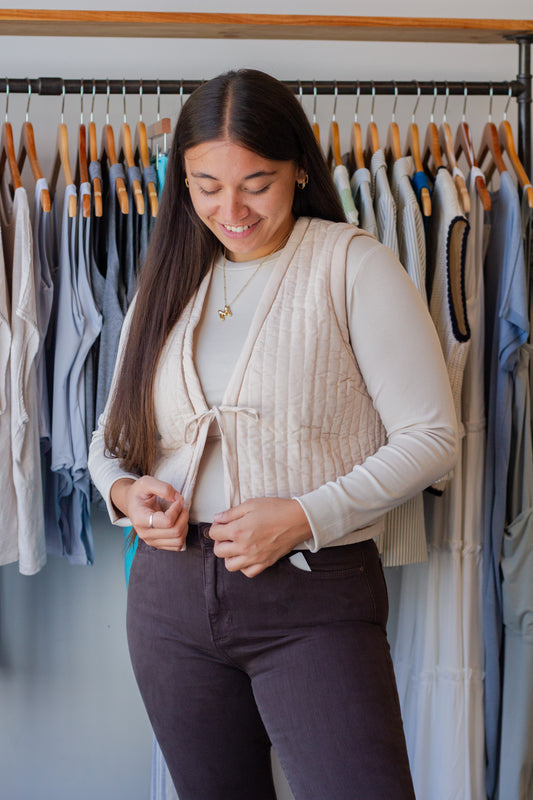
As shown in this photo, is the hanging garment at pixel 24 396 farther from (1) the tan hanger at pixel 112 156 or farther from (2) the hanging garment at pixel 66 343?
(1) the tan hanger at pixel 112 156

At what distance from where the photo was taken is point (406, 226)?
1.74m

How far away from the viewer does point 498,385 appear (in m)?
1.79

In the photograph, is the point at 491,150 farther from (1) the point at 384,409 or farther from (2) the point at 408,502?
(1) the point at 384,409

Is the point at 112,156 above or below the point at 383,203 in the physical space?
above

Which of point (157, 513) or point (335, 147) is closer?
point (157, 513)

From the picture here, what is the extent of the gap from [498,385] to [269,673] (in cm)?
100

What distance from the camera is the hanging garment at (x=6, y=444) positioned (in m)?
1.70

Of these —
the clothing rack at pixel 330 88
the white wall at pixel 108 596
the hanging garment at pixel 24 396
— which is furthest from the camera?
the white wall at pixel 108 596

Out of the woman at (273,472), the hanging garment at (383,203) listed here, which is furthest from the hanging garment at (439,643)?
the woman at (273,472)

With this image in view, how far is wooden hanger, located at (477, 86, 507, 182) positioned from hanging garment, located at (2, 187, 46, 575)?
1046mm

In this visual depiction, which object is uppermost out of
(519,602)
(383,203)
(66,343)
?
(383,203)

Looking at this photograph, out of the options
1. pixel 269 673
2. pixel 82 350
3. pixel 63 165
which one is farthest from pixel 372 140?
pixel 269 673

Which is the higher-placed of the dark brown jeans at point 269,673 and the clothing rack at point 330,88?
the clothing rack at point 330,88

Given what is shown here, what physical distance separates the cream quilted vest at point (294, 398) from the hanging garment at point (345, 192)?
675mm
